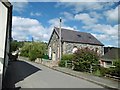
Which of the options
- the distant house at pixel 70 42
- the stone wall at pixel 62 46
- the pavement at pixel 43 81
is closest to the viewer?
the pavement at pixel 43 81

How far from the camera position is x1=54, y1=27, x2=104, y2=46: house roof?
4284 cm

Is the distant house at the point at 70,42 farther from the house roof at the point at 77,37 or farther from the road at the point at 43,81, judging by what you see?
the road at the point at 43,81

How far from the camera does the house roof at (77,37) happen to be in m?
42.8

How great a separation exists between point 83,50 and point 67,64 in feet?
21.2

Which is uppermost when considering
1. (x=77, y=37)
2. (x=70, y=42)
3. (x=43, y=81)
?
(x=77, y=37)

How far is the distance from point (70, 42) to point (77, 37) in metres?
3.69

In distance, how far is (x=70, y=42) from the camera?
42.1 metres

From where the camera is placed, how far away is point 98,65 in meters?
21.8

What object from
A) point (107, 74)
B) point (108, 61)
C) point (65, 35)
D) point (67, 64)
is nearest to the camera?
point (107, 74)

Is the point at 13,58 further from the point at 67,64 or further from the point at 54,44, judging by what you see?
the point at 67,64

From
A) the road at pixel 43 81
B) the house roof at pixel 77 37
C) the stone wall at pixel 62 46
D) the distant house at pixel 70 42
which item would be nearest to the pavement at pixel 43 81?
the road at pixel 43 81

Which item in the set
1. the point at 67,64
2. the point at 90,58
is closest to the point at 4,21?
the point at 90,58

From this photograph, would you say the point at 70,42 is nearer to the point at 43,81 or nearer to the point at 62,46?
the point at 62,46

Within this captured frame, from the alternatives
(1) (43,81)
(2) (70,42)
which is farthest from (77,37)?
(1) (43,81)
